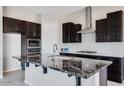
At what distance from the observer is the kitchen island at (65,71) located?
1596mm

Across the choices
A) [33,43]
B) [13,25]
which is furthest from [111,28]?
[13,25]

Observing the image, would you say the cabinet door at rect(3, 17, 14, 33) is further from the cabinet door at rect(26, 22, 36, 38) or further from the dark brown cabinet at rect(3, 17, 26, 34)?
the cabinet door at rect(26, 22, 36, 38)

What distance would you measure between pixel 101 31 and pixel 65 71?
3113 mm

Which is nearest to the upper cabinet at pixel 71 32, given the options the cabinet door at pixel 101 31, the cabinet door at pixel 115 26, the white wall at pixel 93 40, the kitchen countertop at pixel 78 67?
the white wall at pixel 93 40

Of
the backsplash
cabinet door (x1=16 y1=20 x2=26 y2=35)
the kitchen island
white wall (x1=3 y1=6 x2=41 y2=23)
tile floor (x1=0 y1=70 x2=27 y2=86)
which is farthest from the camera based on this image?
cabinet door (x1=16 y1=20 x2=26 y2=35)

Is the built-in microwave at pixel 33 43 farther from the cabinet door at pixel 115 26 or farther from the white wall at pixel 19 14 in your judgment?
the cabinet door at pixel 115 26

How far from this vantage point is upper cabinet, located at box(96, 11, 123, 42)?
11.6 ft

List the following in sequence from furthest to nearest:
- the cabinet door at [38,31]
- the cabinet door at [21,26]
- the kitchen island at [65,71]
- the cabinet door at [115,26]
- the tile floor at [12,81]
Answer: the cabinet door at [38,31], the cabinet door at [21,26], the cabinet door at [115,26], the tile floor at [12,81], the kitchen island at [65,71]

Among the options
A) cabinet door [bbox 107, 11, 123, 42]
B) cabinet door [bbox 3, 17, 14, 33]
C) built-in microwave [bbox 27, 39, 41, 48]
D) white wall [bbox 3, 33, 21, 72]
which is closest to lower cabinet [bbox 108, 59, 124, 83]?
cabinet door [bbox 107, 11, 123, 42]

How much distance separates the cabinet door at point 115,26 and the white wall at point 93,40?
377mm

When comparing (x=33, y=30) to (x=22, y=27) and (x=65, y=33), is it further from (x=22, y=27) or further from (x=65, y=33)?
(x=65, y=33)

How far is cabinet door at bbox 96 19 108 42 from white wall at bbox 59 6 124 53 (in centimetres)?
26
